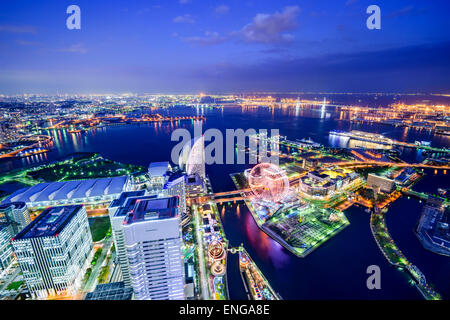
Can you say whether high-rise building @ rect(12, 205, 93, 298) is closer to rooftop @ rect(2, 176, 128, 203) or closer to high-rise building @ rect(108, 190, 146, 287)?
high-rise building @ rect(108, 190, 146, 287)

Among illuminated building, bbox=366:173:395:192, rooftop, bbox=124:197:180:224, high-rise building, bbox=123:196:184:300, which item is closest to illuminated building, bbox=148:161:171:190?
rooftop, bbox=124:197:180:224

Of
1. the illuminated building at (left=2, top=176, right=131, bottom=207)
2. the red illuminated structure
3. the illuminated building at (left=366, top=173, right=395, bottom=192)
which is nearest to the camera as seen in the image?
the illuminated building at (left=2, top=176, right=131, bottom=207)

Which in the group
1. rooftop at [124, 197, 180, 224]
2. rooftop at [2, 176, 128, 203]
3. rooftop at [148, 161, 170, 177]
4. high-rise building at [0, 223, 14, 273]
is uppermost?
rooftop at [124, 197, 180, 224]

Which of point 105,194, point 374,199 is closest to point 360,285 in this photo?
point 374,199

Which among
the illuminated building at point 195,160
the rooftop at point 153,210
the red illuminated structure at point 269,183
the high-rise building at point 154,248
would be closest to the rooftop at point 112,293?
the high-rise building at point 154,248

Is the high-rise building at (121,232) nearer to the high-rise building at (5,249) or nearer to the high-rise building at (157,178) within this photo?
the high-rise building at (5,249)

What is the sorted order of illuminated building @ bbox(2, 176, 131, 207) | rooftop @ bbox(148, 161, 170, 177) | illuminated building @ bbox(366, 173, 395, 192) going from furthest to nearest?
rooftop @ bbox(148, 161, 170, 177) → illuminated building @ bbox(366, 173, 395, 192) → illuminated building @ bbox(2, 176, 131, 207)
